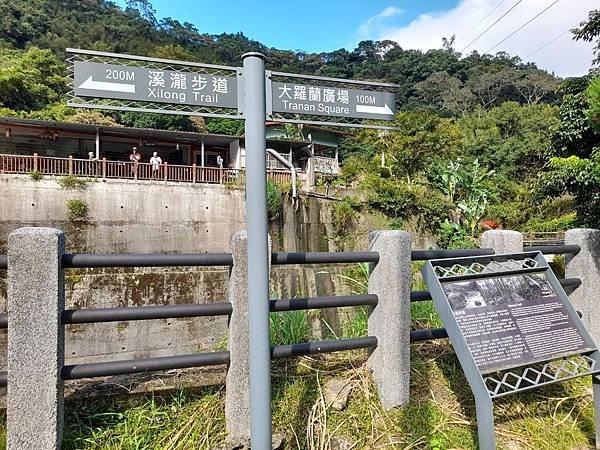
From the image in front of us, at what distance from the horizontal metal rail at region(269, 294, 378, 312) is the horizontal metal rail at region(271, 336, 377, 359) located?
0.71ft

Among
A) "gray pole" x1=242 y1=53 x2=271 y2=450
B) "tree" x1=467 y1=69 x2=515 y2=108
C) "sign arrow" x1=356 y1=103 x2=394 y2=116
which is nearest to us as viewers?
"gray pole" x1=242 y1=53 x2=271 y2=450

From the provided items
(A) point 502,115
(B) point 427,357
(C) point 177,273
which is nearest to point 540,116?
(A) point 502,115

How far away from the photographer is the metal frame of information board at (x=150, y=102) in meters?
1.73

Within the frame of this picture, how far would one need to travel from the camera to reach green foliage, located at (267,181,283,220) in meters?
13.2

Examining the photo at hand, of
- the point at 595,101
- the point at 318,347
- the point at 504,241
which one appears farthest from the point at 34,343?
the point at 595,101

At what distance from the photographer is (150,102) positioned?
1.81 meters

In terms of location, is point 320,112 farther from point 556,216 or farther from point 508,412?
point 556,216

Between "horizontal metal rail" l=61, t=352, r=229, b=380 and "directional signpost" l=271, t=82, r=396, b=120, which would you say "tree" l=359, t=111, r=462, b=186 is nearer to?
"directional signpost" l=271, t=82, r=396, b=120

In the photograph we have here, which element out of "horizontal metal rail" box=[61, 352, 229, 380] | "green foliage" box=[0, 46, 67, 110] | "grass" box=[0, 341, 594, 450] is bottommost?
"grass" box=[0, 341, 594, 450]

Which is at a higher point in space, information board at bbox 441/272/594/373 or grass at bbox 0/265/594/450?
information board at bbox 441/272/594/373

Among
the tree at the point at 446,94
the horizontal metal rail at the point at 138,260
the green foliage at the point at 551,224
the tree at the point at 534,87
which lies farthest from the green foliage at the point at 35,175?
the tree at the point at 534,87

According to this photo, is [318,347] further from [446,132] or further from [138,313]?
[446,132]

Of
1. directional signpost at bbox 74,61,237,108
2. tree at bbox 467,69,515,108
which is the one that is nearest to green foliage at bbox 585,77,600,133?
directional signpost at bbox 74,61,237,108

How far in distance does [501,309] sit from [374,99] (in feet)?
4.41
